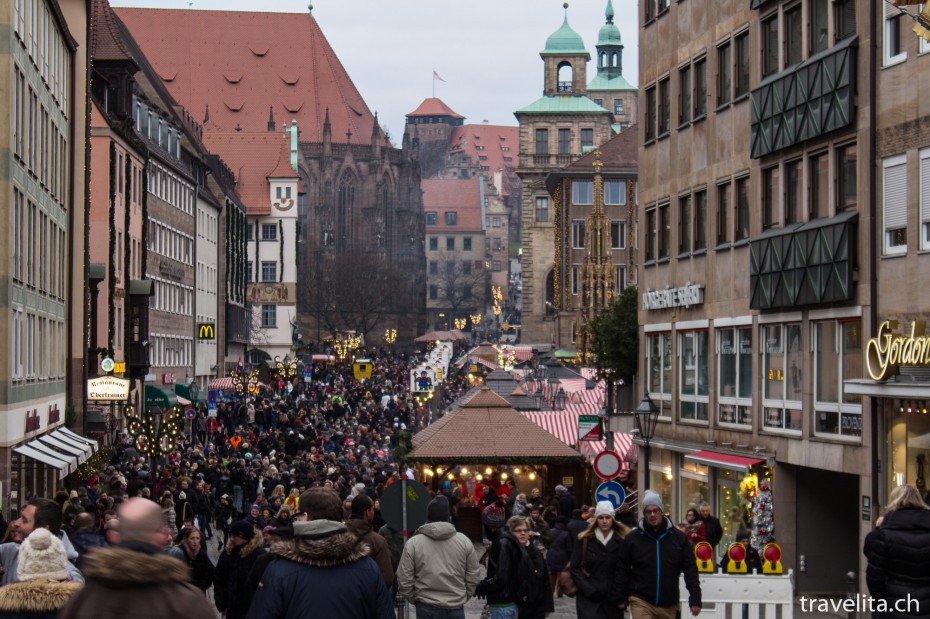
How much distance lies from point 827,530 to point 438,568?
13.8 meters

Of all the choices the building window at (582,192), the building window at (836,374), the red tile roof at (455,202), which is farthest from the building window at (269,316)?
the red tile roof at (455,202)

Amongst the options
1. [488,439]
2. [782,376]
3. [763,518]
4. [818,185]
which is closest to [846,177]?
[818,185]

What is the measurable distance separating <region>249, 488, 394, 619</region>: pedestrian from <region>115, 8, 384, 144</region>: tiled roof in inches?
4983

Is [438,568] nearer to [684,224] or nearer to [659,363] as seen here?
[684,224]

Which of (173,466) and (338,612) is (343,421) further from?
(338,612)

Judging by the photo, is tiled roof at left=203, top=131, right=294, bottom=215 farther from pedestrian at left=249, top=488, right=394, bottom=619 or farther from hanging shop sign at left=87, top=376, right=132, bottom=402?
pedestrian at left=249, top=488, right=394, bottom=619

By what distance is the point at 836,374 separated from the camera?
2331 cm

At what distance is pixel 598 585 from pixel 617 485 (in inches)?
249

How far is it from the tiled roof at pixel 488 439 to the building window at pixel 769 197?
23.0 ft

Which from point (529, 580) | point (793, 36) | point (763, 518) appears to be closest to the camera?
point (529, 580)

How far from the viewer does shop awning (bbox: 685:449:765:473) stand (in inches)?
1018

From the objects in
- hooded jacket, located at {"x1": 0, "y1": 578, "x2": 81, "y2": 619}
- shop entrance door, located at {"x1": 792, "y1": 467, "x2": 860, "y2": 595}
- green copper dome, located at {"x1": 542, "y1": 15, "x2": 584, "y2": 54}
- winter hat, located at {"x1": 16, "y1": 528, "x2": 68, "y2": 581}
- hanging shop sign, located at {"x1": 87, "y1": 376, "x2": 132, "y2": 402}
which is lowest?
shop entrance door, located at {"x1": 792, "y1": 467, "x2": 860, "y2": 595}

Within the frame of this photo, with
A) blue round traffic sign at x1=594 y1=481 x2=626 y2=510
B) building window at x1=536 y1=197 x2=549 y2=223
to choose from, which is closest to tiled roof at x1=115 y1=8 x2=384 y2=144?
building window at x1=536 y1=197 x2=549 y2=223

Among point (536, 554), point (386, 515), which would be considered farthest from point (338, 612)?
point (386, 515)
